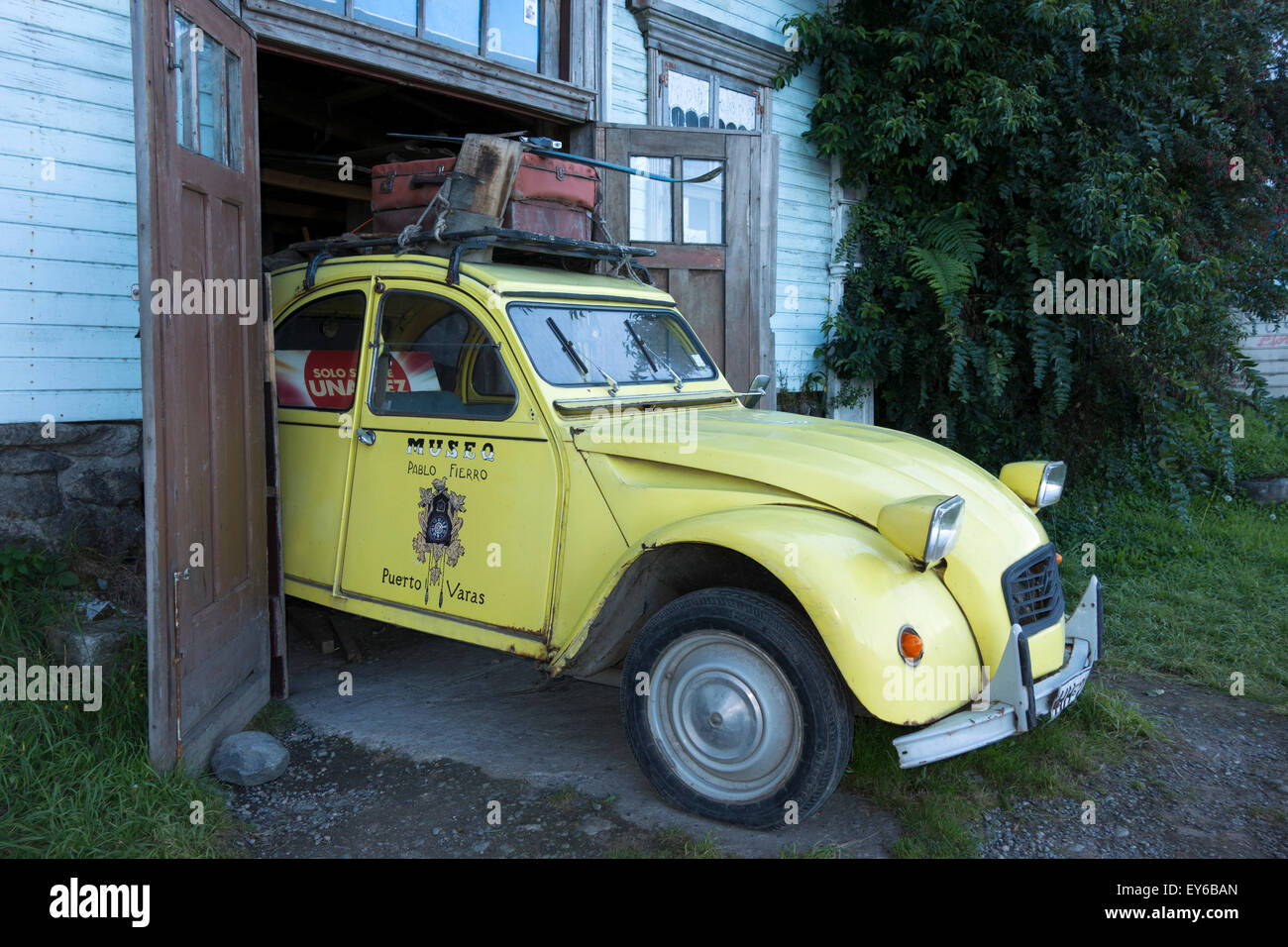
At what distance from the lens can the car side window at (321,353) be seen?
445 centimetres

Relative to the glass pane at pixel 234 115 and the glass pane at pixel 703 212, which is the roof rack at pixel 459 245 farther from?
the glass pane at pixel 703 212

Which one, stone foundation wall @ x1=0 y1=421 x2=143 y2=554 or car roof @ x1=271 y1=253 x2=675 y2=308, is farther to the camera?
stone foundation wall @ x1=0 y1=421 x2=143 y2=554

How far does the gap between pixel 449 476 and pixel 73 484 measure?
1973mm

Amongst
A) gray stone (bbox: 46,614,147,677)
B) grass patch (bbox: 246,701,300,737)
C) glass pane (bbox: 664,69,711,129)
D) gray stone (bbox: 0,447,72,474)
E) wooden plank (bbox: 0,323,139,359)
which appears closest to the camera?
gray stone (bbox: 46,614,147,677)

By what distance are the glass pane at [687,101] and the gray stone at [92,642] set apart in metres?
5.29

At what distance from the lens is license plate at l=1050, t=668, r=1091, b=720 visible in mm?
3293

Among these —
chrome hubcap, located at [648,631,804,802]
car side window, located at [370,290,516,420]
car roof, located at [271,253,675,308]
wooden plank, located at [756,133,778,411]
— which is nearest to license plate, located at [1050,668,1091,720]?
chrome hubcap, located at [648,631,804,802]

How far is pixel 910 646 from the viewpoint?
301 cm

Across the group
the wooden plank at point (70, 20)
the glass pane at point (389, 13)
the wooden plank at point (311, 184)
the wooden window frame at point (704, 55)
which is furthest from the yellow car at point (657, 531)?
the wooden plank at point (311, 184)

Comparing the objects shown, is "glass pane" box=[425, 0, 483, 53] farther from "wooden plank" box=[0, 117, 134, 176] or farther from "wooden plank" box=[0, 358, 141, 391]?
"wooden plank" box=[0, 358, 141, 391]

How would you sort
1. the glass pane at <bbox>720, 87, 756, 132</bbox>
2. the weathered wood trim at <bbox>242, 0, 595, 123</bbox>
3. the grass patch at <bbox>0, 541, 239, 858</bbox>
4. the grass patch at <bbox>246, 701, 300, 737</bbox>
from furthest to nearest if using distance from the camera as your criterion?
1. the glass pane at <bbox>720, 87, 756, 132</bbox>
2. the weathered wood trim at <bbox>242, 0, 595, 123</bbox>
3. the grass patch at <bbox>246, 701, 300, 737</bbox>
4. the grass patch at <bbox>0, 541, 239, 858</bbox>

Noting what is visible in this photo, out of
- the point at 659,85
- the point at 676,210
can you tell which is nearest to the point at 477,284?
the point at 676,210

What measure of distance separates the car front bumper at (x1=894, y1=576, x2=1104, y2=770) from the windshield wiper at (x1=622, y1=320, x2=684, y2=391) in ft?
6.32

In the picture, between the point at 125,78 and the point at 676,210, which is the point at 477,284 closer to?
the point at 125,78
